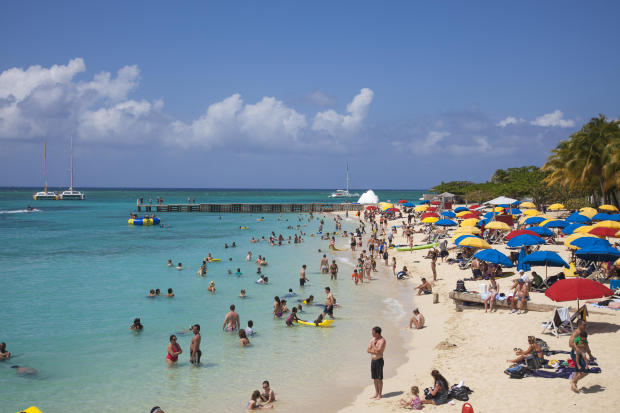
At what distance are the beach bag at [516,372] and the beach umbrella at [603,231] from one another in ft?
45.4

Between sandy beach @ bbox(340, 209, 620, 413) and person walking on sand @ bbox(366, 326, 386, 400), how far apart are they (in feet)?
1.23

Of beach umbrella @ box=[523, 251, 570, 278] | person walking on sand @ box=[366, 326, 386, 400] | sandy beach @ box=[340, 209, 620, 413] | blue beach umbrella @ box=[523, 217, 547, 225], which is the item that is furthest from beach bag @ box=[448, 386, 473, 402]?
blue beach umbrella @ box=[523, 217, 547, 225]

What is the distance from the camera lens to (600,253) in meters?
15.7

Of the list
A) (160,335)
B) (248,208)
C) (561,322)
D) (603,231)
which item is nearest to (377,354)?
(561,322)

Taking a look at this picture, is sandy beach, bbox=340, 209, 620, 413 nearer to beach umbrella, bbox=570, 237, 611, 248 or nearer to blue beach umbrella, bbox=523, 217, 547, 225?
beach umbrella, bbox=570, 237, 611, 248

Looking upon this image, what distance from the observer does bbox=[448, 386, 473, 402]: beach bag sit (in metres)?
9.28

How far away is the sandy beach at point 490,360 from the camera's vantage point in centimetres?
870

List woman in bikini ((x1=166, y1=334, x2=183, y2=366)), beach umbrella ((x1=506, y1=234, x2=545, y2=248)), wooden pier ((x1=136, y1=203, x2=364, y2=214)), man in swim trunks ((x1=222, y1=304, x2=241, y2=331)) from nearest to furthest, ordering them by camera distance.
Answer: woman in bikini ((x1=166, y1=334, x2=183, y2=366))
man in swim trunks ((x1=222, y1=304, x2=241, y2=331))
beach umbrella ((x1=506, y1=234, x2=545, y2=248))
wooden pier ((x1=136, y1=203, x2=364, y2=214))

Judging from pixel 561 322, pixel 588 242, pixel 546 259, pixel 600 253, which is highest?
pixel 588 242

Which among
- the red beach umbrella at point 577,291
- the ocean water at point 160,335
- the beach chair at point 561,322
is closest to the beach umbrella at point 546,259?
the beach chair at point 561,322

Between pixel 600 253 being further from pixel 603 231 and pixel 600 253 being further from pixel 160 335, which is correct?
pixel 160 335

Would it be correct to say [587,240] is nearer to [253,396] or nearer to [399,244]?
[253,396]

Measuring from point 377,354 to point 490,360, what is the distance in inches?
145

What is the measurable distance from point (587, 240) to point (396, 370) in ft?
32.8
